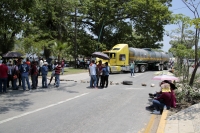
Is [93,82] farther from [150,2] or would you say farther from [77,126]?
[150,2]

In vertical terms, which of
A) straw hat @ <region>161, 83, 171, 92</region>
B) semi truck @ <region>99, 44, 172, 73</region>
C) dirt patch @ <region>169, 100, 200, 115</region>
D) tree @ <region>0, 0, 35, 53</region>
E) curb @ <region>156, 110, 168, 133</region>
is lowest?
curb @ <region>156, 110, 168, 133</region>

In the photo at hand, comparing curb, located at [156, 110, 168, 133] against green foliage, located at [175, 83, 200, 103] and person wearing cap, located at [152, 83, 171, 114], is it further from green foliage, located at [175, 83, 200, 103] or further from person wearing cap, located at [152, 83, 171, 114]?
green foliage, located at [175, 83, 200, 103]

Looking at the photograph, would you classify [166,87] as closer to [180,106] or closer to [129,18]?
[180,106]

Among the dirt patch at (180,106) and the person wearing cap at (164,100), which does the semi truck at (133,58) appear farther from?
the person wearing cap at (164,100)

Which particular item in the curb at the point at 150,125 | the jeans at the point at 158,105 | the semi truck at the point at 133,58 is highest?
the semi truck at the point at 133,58

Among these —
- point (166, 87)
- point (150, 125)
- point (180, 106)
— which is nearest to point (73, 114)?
point (150, 125)

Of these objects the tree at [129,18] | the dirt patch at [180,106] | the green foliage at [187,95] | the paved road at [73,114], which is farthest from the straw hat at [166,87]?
the tree at [129,18]

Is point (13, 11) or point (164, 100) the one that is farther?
point (13, 11)

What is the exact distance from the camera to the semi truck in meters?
26.3

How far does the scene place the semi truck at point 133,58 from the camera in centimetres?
2633

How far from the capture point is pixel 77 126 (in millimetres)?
6371

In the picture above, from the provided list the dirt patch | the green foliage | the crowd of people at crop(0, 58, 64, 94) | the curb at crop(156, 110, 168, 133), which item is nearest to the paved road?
the curb at crop(156, 110, 168, 133)

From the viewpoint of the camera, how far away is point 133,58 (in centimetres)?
2788

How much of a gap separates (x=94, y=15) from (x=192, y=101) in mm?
29558
